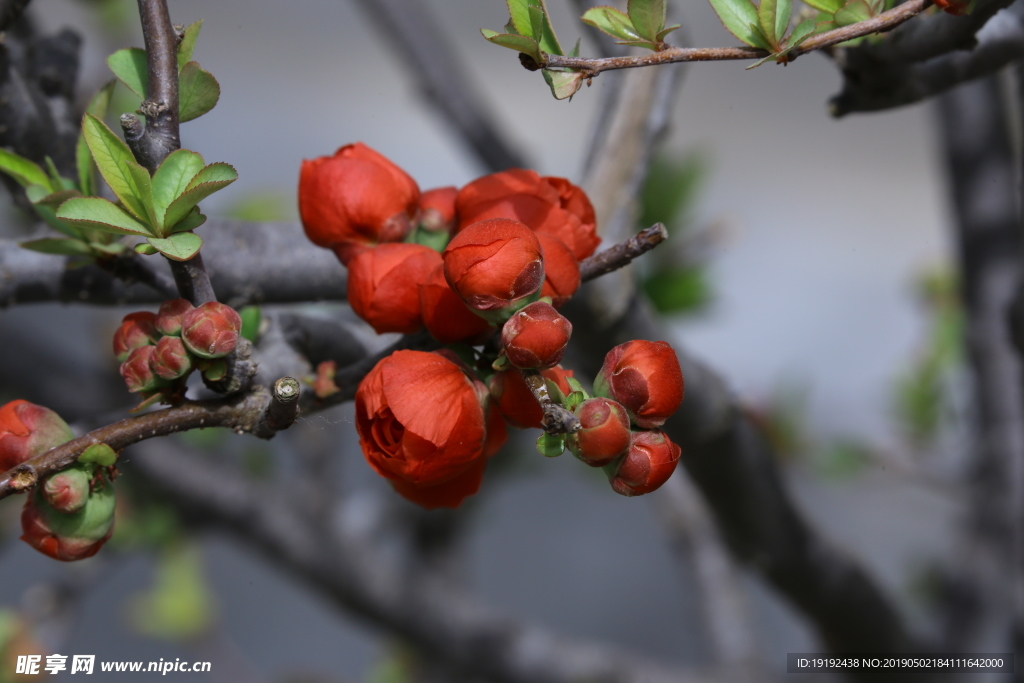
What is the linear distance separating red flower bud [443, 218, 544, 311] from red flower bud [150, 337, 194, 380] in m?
0.09

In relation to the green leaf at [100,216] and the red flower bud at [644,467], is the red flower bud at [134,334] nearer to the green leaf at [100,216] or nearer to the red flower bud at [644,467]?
the green leaf at [100,216]

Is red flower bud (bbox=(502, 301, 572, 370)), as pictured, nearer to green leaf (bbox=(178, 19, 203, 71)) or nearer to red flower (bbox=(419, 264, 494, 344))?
red flower (bbox=(419, 264, 494, 344))

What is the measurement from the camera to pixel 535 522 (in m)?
1.77

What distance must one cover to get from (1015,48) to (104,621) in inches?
64.7

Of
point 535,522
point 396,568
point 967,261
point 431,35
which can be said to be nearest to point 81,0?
point 431,35

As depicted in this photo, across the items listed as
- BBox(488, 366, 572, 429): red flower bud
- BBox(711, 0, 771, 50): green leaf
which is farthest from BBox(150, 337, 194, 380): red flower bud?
BBox(711, 0, 771, 50): green leaf

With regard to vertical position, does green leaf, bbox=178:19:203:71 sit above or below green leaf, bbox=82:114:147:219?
above

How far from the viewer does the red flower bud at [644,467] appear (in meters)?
0.21

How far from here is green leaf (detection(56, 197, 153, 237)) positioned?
222 millimetres

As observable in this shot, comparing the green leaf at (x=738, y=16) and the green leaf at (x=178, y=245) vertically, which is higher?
the green leaf at (x=178, y=245)

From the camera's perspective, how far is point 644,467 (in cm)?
21

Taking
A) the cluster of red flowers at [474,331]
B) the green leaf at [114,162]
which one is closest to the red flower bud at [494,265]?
the cluster of red flowers at [474,331]

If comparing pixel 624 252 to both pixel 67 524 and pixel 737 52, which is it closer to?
pixel 737 52

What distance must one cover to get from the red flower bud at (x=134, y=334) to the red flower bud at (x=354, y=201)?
0.22 feet
